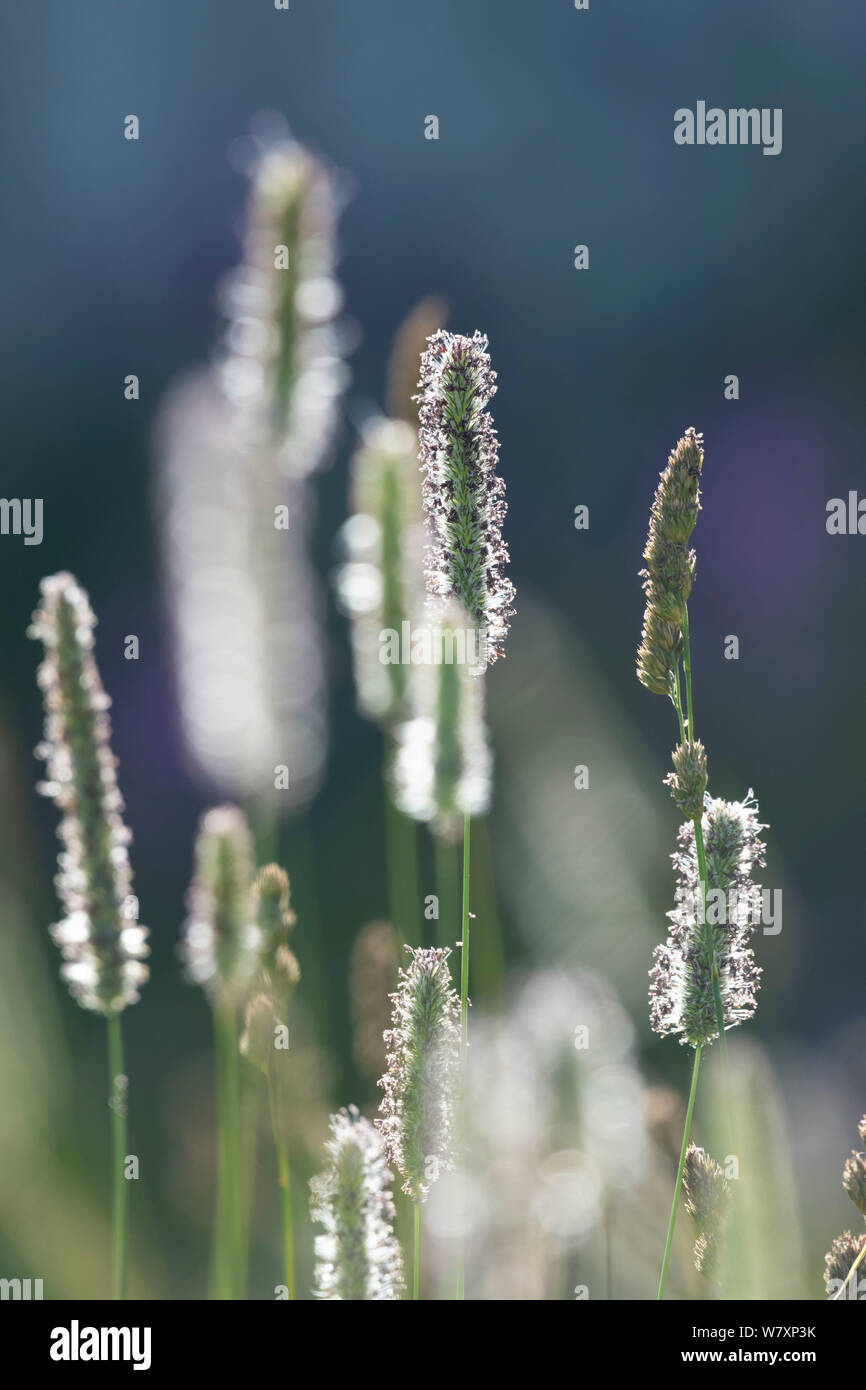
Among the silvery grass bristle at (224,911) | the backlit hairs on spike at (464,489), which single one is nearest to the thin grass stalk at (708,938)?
the backlit hairs on spike at (464,489)

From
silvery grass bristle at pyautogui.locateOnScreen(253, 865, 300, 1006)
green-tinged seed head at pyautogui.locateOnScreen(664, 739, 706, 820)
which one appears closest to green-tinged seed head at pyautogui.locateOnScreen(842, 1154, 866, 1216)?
green-tinged seed head at pyautogui.locateOnScreen(664, 739, 706, 820)

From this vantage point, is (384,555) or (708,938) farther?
(384,555)

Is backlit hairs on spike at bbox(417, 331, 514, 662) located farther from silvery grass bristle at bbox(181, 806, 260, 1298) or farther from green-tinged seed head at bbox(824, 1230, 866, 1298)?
green-tinged seed head at bbox(824, 1230, 866, 1298)

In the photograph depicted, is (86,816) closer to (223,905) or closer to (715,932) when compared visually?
(223,905)

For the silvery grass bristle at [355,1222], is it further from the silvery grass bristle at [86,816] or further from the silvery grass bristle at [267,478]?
the silvery grass bristle at [267,478]

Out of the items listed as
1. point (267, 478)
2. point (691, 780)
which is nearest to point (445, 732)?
point (691, 780)
